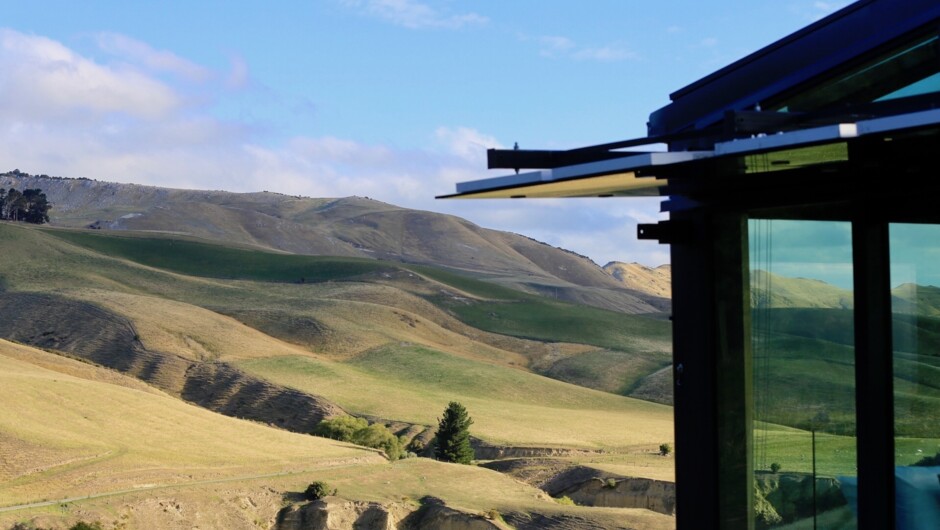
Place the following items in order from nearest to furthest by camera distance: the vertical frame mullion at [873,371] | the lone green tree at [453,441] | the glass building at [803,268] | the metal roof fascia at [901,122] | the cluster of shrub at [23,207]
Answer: the metal roof fascia at [901,122] < the glass building at [803,268] < the vertical frame mullion at [873,371] < the lone green tree at [453,441] < the cluster of shrub at [23,207]

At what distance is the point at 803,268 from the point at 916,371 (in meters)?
0.85

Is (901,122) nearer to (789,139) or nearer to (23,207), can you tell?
(789,139)

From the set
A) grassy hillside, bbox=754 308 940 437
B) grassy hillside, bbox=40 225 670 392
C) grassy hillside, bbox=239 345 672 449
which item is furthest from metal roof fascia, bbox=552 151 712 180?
grassy hillside, bbox=40 225 670 392

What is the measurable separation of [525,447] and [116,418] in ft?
73.8

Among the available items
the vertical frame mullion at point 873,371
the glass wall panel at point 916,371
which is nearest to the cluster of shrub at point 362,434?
the vertical frame mullion at point 873,371

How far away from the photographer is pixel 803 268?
584 centimetres

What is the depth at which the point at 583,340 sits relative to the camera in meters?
113

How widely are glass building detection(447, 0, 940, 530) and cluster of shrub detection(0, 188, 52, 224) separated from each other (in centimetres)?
16005

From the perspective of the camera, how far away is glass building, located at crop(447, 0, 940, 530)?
5184mm

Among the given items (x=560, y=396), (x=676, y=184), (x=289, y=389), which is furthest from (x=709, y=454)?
(x=560, y=396)

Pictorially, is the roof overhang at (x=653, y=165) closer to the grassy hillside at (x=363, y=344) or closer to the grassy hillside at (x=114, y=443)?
the grassy hillside at (x=114, y=443)

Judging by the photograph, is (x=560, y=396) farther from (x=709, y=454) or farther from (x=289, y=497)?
(x=709, y=454)

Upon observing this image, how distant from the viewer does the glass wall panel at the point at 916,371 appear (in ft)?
17.0

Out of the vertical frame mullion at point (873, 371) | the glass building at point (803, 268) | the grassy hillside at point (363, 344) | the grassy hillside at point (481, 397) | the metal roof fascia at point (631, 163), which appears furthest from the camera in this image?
the grassy hillside at point (363, 344)
